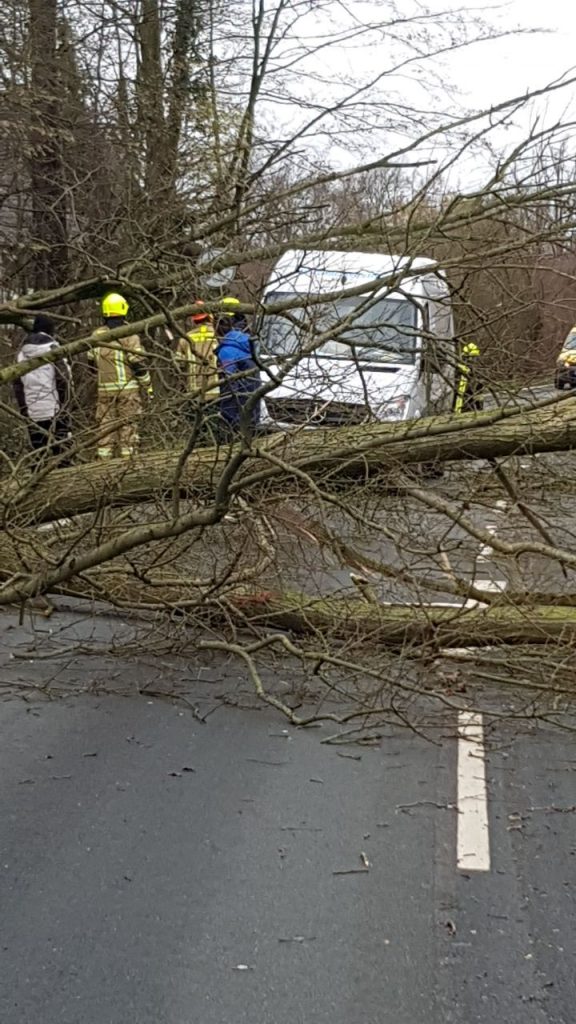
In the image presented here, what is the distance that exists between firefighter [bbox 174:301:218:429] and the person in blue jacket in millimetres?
47

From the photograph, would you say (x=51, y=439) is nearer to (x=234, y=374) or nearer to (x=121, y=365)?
(x=121, y=365)

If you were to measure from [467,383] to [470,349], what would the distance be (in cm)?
22

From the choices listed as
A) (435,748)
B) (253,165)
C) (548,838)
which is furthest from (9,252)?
(548,838)

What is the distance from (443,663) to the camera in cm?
582

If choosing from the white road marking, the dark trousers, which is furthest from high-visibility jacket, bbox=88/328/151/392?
the white road marking

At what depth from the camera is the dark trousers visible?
6309 mm

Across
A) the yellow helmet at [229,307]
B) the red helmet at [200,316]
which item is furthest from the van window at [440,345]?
the red helmet at [200,316]

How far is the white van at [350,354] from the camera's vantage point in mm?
5450

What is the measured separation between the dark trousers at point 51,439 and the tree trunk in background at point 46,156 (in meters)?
3.92

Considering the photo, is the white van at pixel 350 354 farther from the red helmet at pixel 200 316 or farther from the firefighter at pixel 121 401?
the firefighter at pixel 121 401

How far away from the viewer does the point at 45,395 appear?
854 cm

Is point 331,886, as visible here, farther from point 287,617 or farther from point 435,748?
point 287,617

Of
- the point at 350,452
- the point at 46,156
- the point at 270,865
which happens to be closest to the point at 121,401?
the point at 350,452

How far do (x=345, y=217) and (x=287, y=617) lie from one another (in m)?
3.39
